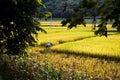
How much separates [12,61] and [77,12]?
3277 millimetres

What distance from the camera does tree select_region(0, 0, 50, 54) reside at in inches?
606

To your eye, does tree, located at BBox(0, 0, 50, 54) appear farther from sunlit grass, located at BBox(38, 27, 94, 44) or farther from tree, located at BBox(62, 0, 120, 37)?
sunlit grass, located at BBox(38, 27, 94, 44)

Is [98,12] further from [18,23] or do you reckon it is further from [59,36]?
[59,36]

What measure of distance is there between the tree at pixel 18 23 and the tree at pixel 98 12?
479 centimetres

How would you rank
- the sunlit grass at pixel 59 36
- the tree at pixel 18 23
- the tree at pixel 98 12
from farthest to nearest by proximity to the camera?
the sunlit grass at pixel 59 36 < the tree at pixel 18 23 < the tree at pixel 98 12

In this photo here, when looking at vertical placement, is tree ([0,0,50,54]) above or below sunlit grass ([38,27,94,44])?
above

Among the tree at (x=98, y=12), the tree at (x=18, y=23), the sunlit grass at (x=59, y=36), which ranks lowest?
the sunlit grass at (x=59, y=36)

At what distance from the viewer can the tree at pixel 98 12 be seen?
405 inches

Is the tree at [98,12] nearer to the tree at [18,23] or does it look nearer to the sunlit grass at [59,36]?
the tree at [18,23]

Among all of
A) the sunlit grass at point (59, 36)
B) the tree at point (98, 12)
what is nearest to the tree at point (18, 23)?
the tree at point (98, 12)

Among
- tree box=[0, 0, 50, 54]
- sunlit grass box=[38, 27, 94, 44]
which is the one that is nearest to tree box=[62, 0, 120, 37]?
tree box=[0, 0, 50, 54]

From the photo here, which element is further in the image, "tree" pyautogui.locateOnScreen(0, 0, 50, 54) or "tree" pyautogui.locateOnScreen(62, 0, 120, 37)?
"tree" pyautogui.locateOnScreen(0, 0, 50, 54)

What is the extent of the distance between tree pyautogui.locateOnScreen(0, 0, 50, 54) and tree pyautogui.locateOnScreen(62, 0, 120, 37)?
4795 mm

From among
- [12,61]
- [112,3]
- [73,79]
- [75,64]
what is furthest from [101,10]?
[75,64]
